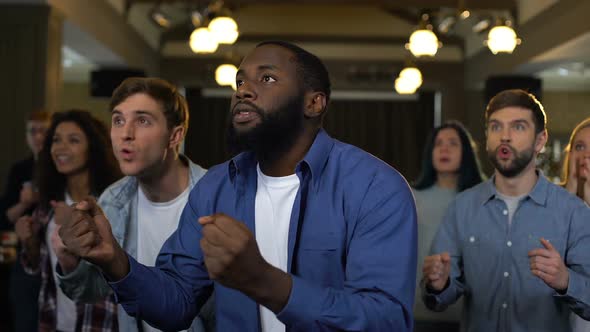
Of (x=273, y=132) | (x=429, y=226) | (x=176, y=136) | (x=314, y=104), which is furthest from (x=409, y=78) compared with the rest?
(x=273, y=132)

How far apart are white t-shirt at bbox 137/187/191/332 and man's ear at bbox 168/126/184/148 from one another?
161 mm

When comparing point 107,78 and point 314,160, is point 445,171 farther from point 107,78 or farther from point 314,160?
point 107,78

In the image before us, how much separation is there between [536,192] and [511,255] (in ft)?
0.73

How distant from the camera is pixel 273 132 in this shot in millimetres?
1907

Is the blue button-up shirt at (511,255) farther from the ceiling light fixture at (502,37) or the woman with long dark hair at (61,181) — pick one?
the ceiling light fixture at (502,37)

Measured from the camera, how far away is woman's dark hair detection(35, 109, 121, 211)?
347 cm

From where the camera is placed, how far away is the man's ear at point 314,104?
1978mm

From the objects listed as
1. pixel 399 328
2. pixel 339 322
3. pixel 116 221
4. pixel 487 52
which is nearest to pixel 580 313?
pixel 399 328

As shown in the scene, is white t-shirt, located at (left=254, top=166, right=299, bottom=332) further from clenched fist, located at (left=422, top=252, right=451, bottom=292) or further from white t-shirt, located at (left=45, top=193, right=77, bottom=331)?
white t-shirt, located at (left=45, top=193, right=77, bottom=331)

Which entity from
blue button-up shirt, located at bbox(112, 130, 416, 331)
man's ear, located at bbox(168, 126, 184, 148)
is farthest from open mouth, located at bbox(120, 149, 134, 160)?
blue button-up shirt, located at bbox(112, 130, 416, 331)

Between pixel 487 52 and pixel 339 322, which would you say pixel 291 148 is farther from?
pixel 487 52

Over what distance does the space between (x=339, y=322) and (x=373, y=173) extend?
0.36 meters

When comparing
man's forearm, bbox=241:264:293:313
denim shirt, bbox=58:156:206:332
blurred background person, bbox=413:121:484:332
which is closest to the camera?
man's forearm, bbox=241:264:293:313

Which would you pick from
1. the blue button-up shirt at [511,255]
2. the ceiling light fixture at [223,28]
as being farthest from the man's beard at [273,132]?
the ceiling light fixture at [223,28]
